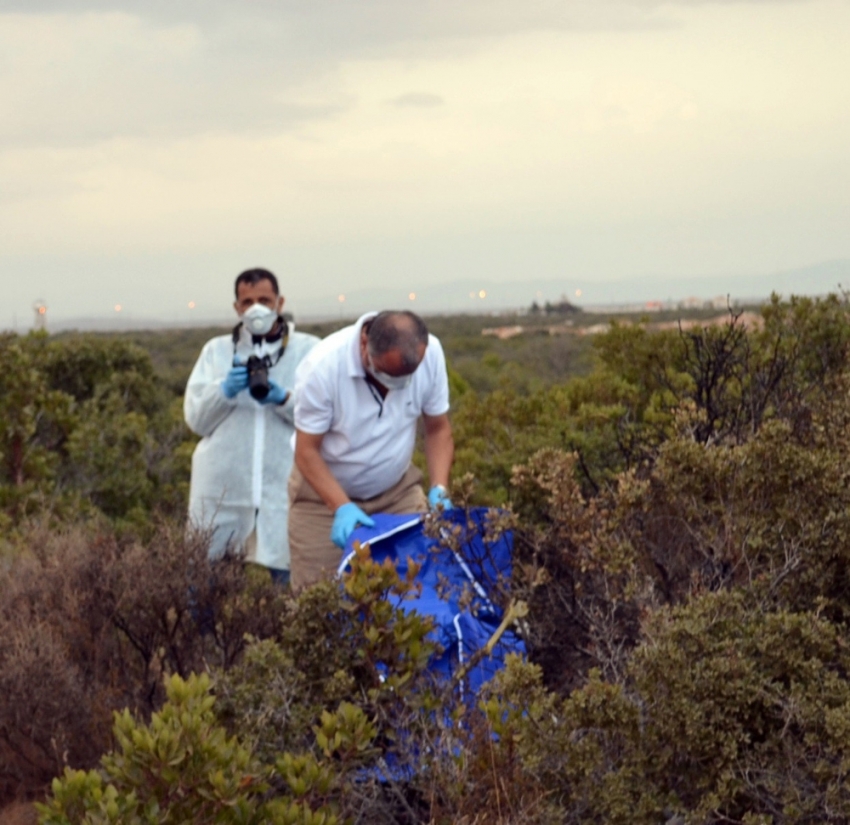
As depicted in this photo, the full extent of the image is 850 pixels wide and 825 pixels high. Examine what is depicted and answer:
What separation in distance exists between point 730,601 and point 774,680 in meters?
0.21

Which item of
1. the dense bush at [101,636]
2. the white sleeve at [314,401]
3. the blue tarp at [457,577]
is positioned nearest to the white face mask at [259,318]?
the white sleeve at [314,401]

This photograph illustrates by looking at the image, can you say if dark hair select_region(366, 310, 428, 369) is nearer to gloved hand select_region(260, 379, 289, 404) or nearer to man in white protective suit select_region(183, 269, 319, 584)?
gloved hand select_region(260, 379, 289, 404)

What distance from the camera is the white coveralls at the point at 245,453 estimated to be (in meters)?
5.95

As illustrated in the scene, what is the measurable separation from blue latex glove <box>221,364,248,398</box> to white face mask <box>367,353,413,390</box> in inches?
44.1

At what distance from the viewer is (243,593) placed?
4.57 meters

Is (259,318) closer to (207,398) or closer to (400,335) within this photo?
(207,398)

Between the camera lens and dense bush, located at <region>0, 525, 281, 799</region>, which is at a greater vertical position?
the camera lens

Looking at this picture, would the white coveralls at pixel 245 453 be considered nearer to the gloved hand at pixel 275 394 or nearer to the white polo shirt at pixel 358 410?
the gloved hand at pixel 275 394

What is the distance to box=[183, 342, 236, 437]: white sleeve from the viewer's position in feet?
19.5

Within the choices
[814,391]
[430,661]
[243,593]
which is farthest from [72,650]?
[814,391]

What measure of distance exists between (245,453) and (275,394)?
40 cm

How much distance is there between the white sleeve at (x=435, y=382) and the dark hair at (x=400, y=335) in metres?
0.39

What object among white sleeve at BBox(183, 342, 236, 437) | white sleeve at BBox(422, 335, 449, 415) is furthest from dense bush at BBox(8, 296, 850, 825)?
white sleeve at BBox(183, 342, 236, 437)

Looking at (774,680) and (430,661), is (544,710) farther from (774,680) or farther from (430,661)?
(430,661)
